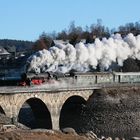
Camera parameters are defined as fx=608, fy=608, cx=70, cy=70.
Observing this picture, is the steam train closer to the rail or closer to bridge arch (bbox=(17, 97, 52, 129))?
the rail

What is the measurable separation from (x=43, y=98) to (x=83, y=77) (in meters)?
10.9

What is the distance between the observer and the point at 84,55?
248 feet

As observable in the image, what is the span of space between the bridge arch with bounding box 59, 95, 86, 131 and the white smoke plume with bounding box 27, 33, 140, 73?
3.88 metres

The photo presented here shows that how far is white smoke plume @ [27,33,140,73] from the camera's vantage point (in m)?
66.4

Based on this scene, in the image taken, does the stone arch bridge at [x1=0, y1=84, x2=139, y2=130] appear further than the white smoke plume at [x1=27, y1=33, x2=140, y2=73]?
No

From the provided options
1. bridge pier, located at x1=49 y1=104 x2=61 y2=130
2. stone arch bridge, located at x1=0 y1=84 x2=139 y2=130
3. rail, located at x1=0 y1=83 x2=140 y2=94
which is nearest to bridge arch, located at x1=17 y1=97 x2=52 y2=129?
stone arch bridge, located at x1=0 y1=84 x2=139 y2=130

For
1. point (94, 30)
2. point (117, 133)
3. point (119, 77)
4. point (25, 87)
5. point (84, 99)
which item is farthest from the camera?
point (94, 30)

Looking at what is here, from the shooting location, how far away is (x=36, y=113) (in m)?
73.2

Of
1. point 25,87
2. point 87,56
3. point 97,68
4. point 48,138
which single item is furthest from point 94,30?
point 48,138

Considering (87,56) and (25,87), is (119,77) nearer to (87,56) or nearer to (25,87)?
(87,56)

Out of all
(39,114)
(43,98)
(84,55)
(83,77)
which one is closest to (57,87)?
(43,98)

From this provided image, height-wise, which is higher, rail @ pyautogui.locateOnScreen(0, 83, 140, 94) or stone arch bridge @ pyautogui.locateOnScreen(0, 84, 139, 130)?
rail @ pyautogui.locateOnScreen(0, 83, 140, 94)

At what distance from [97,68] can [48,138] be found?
47254 millimetres

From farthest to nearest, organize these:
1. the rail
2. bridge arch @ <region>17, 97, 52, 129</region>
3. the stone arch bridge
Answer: bridge arch @ <region>17, 97, 52, 129</region> < the rail < the stone arch bridge
